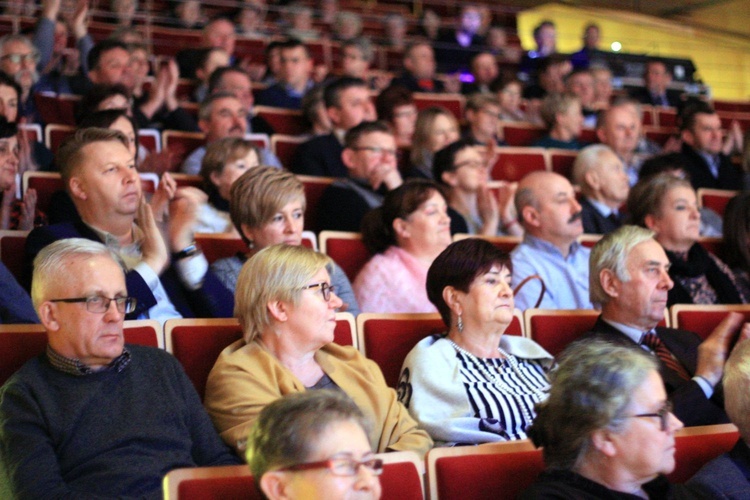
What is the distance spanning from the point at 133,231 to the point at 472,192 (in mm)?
1435

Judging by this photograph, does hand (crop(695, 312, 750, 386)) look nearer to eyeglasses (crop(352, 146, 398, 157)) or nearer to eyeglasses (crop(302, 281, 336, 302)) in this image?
eyeglasses (crop(302, 281, 336, 302))

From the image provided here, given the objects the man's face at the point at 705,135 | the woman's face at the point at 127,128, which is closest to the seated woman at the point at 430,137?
the woman's face at the point at 127,128

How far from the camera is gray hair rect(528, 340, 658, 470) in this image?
4.97 ft

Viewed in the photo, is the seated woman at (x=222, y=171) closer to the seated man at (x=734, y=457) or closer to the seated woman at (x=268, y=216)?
the seated woman at (x=268, y=216)

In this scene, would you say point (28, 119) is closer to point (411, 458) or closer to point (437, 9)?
point (411, 458)

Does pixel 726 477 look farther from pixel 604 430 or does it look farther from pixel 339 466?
pixel 339 466

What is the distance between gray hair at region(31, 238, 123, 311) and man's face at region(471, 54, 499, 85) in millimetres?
4324

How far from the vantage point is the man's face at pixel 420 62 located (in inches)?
220

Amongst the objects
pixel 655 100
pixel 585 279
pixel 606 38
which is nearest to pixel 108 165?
pixel 585 279

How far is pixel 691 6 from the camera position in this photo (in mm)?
7863

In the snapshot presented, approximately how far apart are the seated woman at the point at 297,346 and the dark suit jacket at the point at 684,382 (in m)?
0.46

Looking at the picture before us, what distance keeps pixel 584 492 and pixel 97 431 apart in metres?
0.79

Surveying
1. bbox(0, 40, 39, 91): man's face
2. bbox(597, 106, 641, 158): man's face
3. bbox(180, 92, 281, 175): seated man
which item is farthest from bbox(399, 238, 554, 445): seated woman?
bbox(597, 106, 641, 158): man's face

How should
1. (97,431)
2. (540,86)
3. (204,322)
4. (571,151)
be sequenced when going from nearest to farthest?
(97,431) → (204,322) → (571,151) → (540,86)
